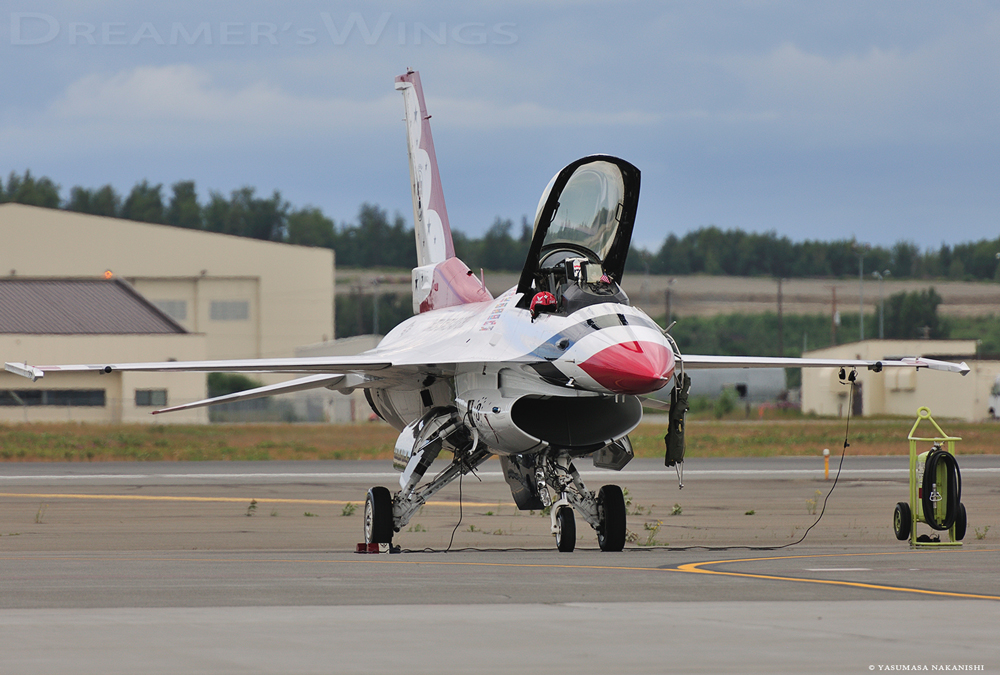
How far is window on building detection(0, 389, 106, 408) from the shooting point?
228 ft

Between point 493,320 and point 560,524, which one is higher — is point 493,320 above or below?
above

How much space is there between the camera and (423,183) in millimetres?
→ 24484

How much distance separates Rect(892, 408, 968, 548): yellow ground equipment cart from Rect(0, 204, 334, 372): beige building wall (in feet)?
240

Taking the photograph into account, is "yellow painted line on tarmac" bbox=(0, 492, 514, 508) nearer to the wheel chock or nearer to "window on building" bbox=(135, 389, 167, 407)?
the wheel chock

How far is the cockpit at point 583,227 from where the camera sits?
16.7 metres

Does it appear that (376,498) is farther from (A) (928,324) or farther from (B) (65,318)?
(A) (928,324)

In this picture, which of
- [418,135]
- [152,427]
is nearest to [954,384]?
[152,427]

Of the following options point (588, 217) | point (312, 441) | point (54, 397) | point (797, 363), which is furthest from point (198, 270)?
point (588, 217)

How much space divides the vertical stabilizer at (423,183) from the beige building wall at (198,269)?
63.4 m

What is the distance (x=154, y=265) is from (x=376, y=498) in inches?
2864

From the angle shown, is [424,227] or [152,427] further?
[152,427]

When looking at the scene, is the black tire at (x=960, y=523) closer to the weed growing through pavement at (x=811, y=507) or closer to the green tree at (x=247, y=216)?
the weed growing through pavement at (x=811, y=507)

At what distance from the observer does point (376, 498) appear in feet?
60.5

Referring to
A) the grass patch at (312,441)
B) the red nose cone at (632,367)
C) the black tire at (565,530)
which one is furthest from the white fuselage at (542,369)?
the grass patch at (312,441)
